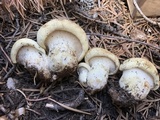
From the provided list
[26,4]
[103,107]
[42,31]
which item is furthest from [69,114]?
[26,4]

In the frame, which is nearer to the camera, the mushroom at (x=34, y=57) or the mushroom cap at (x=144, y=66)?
the mushroom cap at (x=144, y=66)

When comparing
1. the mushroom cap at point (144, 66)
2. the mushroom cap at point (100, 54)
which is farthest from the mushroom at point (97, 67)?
the mushroom cap at point (144, 66)

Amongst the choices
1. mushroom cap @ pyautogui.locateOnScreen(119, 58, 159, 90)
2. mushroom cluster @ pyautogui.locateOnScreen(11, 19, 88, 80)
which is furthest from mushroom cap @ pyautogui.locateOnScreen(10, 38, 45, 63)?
mushroom cap @ pyautogui.locateOnScreen(119, 58, 159, 90)

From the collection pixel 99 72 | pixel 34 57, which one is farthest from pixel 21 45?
pixel 99 72

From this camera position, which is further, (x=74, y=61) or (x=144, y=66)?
(x=74, y=61)

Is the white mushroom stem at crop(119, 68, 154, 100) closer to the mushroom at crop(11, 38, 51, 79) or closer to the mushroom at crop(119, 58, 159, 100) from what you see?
the mushroom at crop(119, 58, 159, 100)

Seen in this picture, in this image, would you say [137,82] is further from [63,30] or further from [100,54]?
[63,30]

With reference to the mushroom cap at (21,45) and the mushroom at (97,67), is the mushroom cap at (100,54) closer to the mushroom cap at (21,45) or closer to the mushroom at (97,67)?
the mushroom at (97,67)
